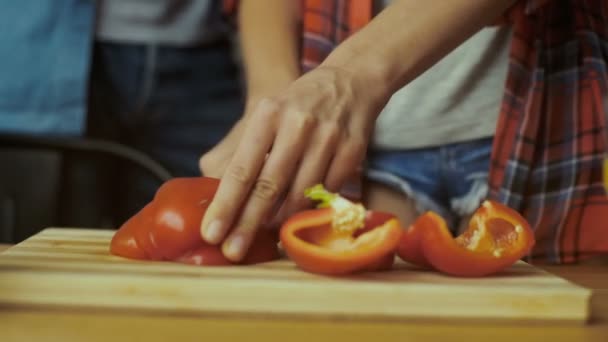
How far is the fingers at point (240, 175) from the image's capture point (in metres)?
0.94

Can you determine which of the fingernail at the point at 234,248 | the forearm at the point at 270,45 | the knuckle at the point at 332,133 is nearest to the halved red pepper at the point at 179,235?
the fingernail at the point at 234,248

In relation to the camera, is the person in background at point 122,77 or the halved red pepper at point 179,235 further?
the person in background at point 122,77

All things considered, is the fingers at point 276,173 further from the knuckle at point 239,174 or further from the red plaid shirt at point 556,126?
the red plaid shirt at point 556,126

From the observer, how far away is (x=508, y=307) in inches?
33.0

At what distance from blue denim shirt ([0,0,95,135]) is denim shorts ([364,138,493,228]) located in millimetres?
740

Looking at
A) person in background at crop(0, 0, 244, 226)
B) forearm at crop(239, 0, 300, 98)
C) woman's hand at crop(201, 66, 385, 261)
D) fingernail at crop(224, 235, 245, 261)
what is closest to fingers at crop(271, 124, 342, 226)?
woman's hand at crop(201, 66, 385, 261)

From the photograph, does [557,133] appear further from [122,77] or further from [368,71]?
[122,77]

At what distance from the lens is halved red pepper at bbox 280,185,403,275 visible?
2.85ft

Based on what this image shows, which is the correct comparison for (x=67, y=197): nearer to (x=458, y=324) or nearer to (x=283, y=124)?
(x=283, y=124)

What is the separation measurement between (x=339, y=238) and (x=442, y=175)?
503mm

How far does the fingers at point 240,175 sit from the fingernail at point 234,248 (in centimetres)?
1

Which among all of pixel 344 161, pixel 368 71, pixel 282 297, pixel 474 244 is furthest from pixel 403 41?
pixel 282 297

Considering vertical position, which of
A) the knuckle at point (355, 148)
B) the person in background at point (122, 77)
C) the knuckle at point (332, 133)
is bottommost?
the person in background at point (122, 77)

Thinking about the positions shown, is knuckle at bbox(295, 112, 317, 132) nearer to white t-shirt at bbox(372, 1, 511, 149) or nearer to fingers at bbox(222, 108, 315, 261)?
fingers at bbox(222, 108, 315, 261)
